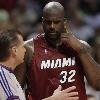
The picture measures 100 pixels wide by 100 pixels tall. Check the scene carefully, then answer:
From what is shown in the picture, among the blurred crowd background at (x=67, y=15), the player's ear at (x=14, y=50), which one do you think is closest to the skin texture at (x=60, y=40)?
the player's ear at (x=14, y=50)

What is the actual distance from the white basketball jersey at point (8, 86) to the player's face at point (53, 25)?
36.1 inches

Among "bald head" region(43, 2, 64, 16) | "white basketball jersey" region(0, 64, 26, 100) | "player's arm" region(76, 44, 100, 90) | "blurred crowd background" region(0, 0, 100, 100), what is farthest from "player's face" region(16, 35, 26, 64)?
"blurred crowd background" region(0, 0, 100, 100)

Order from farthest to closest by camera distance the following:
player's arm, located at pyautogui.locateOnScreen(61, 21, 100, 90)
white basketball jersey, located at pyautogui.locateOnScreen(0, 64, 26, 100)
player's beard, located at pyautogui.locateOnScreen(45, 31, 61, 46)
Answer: player's arm, located at pyautogui.locateOnScreen(61, 21, 100, 90)
player's beard, located at pyautogui.locateOnScreen(45, 31, 61, 46)
white basketball jersey, located at pyautogui.locateOnScreen(0, 64, 26, 100)

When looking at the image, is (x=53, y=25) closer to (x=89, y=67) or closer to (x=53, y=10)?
(x=53, y=10)

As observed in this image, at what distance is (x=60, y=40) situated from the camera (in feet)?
20.5

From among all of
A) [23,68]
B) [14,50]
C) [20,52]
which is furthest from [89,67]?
[14,50]

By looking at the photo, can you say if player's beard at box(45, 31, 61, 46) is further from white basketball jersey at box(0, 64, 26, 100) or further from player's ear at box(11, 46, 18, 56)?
white basketball jersey at box(0, 64, 26, 100)

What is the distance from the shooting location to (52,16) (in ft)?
20.5

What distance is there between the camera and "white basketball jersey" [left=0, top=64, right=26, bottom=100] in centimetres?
536

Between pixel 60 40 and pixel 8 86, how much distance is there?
3.68ft

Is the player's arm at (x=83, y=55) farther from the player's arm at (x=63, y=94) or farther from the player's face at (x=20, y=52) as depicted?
the player's face at (x=20, y=52)

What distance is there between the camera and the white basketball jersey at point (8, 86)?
17.6 ft

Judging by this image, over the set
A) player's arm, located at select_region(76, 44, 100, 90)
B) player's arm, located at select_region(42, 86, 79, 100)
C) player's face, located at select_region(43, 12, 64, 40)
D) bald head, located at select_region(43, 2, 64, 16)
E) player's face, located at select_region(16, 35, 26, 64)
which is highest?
bald head, located at select_region(43, 2, 64, 16)

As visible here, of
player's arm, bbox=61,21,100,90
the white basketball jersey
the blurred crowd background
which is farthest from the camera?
the blurred crowd background
